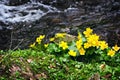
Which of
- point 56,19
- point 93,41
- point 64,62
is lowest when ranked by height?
point 56,19

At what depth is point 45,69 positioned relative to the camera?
4.76 meters

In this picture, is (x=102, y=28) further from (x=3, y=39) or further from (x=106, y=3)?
(x=3, y=39)

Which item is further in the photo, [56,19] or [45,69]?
[56,19]

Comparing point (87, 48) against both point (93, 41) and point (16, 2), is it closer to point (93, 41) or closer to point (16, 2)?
point (93, 41)

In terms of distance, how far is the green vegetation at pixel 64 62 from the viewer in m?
4.54

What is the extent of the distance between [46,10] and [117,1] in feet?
5.50

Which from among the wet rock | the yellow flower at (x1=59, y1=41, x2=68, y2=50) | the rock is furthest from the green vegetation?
the wet rock

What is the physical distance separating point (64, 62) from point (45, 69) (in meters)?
0.49

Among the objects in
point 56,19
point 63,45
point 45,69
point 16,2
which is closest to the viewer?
point 45,69

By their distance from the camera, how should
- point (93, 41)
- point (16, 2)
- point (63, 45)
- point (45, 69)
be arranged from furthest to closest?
point (16, 2)
point (63, 45)
point (93, 41)
point (45, 69)

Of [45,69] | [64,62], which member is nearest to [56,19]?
[64,62]

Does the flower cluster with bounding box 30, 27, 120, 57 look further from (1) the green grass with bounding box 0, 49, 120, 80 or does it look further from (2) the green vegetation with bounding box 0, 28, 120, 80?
(1) the green grass with bounding box 0, 49, 120, 80

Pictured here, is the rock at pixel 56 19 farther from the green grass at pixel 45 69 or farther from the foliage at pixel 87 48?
the green grass at pixel 45 69

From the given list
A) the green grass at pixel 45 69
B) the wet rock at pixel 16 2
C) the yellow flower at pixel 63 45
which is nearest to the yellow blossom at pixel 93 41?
the yellow flower at pixel 63 45
